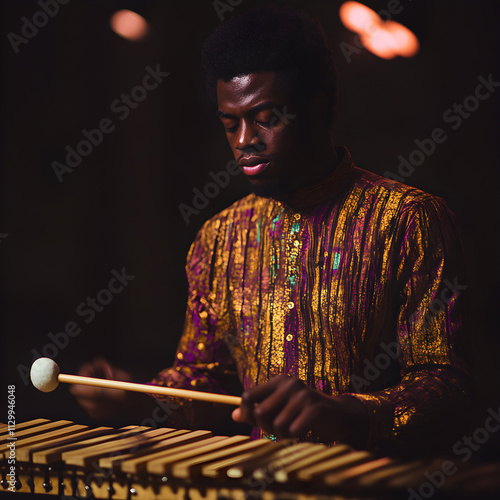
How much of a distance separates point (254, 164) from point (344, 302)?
1.33 feet

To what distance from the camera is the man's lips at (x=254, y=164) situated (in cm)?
166

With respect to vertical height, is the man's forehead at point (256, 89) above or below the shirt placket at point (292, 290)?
above

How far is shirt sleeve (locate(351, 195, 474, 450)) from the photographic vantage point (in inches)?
58.1

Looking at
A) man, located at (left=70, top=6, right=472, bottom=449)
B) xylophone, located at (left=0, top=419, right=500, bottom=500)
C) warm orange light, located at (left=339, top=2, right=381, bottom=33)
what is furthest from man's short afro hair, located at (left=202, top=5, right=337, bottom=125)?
xylophone, located at (left=0, top=419, right=500, bottom=500)

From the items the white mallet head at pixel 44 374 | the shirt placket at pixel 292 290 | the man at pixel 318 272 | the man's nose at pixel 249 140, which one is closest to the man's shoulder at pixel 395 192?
the man at pixel 318 272

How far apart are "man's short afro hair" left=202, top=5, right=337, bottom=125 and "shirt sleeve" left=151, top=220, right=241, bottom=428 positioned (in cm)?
49

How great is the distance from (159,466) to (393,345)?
27.3 inches

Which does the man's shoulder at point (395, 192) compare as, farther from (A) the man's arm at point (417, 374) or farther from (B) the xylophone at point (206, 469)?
(B) the xylophone at point (206, 469)

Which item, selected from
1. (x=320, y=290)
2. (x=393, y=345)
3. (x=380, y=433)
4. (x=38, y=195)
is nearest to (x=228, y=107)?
(x=320, y=290)

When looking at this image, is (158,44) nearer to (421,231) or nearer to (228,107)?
(228,107)

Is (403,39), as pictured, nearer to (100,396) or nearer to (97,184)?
(97,184)

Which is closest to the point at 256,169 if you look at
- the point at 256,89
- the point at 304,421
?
the point at 256,89

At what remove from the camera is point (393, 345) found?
167 centimetres

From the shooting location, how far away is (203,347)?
1.90m
